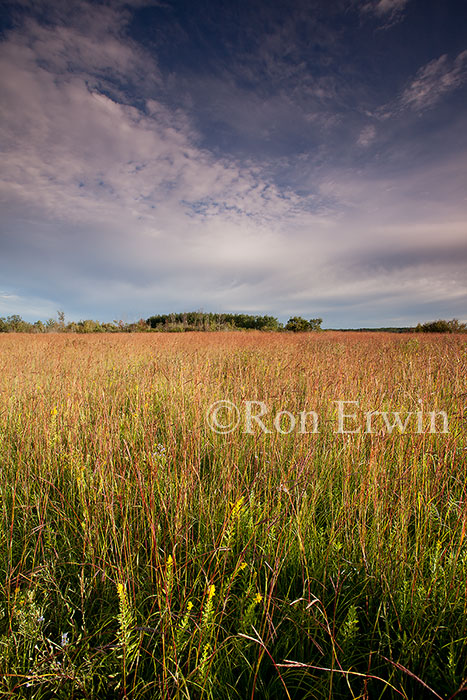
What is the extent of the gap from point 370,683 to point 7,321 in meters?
36.1

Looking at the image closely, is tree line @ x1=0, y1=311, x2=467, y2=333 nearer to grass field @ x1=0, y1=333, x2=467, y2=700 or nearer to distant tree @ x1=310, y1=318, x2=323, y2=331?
distant tree @ x1=310, y1=318, x2=323, y2=331

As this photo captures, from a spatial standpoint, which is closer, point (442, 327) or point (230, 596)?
point (230, 596)

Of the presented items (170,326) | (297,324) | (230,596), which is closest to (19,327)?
(170,326)

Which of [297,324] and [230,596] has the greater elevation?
[297,324]

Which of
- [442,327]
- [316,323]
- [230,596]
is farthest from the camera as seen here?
[316,323]

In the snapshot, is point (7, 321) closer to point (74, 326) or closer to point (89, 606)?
point (74, 326)

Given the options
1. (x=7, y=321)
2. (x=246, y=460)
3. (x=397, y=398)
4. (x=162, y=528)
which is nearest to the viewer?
(x=162, y=528)

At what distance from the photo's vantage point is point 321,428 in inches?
110

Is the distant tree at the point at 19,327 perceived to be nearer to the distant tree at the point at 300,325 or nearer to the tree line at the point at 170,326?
the tree line at the point at 170,326

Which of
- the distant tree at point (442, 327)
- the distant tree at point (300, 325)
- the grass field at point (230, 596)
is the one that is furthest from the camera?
the distant tree at point (300, 325)

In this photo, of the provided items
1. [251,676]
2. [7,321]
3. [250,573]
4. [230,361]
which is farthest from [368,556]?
[7,321]

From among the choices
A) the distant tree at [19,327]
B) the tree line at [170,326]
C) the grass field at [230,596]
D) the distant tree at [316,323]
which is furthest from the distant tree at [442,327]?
the distant tree at [19,327]

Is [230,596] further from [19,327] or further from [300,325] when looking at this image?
[19,327]

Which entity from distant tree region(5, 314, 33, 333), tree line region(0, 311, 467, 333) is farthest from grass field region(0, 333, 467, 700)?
distant tree region(5, 314, 33, 333)
